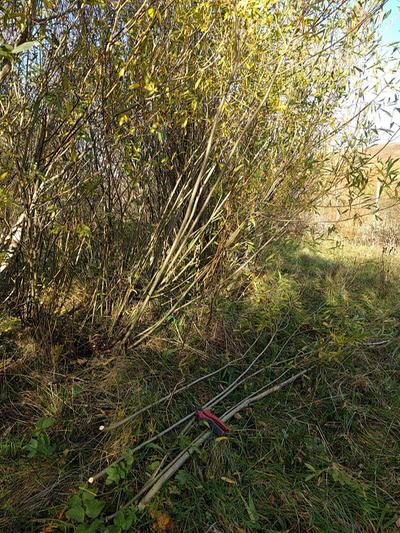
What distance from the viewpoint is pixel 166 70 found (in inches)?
80.9

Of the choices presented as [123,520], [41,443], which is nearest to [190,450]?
[123,520]

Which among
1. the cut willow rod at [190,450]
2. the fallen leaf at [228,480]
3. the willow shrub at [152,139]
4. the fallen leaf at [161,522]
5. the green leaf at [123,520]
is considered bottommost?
the fallen leaf at [161,522]

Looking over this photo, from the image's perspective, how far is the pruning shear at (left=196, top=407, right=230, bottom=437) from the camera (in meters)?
2.07

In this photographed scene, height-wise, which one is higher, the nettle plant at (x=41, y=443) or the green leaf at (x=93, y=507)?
the nettle plant at (x=41, y=443)

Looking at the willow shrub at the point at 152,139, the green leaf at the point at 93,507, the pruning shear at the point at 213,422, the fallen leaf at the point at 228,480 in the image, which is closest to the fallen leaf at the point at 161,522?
the green leaf at the point at 93,507

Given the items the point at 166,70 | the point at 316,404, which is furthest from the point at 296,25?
the point at 316,404

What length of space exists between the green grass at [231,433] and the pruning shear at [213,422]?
0.06m

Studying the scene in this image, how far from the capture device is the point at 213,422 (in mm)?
2102

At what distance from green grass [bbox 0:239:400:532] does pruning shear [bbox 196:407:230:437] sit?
2.3 inches

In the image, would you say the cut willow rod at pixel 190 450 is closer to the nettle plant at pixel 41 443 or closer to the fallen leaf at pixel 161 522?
the fallen leaf at pixel 161 522

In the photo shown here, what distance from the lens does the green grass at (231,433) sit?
174 cm

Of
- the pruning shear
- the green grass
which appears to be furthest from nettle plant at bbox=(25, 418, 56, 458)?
the pruning shear

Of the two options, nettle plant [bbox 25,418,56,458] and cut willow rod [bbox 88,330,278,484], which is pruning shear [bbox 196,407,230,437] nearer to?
cut willow rod [bbox 88,330,278,484]

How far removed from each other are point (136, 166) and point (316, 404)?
1.91m
